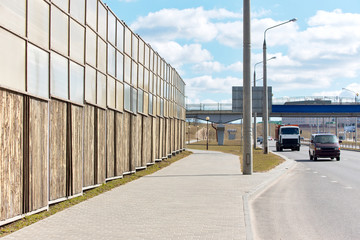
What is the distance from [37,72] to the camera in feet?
37.1

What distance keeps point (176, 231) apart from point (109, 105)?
1007 centimetres

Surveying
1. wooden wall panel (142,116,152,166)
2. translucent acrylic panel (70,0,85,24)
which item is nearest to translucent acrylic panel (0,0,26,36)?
translucent acrylic panel (70,0,85,24)

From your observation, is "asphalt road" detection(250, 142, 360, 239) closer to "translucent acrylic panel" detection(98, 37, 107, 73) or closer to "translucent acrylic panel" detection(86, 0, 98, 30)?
"translucent acrylic panel" detection(98, 37, 107, 73)

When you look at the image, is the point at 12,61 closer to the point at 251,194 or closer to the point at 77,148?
the point at 77,148

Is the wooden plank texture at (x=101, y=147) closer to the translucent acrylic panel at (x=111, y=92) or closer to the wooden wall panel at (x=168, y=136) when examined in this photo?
the translucent acrylic panel at (x=111, y=92)

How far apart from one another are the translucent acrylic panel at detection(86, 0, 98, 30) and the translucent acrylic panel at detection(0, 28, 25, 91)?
17.5 feet

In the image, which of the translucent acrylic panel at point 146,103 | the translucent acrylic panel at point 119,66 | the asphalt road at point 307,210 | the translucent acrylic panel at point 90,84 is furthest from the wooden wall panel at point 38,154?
the translucent acrylic panel at point 146,103

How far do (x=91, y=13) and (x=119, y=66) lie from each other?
4.07 metres

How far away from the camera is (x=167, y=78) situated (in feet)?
113

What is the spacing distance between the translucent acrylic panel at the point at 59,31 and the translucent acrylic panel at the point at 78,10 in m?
0.71

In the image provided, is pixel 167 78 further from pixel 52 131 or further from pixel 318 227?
pixel 318 227

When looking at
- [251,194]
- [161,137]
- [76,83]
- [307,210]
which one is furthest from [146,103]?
[307,210]

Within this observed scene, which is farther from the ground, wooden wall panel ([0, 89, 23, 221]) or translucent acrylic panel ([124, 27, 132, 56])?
translucent acrylic panel ([124, 27, 132, 56])

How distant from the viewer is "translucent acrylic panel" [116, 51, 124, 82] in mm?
19641
